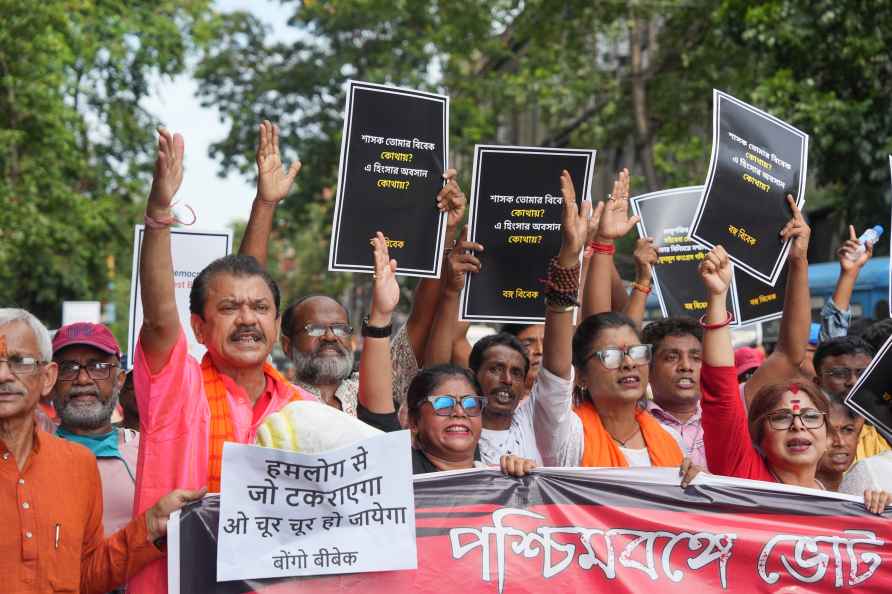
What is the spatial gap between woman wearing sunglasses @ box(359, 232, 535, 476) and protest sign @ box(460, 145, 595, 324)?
4.29ft

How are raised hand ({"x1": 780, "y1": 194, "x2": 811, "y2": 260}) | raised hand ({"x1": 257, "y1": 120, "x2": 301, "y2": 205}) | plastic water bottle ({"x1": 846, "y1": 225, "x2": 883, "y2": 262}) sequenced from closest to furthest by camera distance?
raised hand ({"x1": 257, "y1": 120, "x2": 301, "y2": 205})
raised hand ({"x1": 780, "y1": 194, "x2": 811, "y2": 260})
plastic water bottle ({"x1": 846, "y1": 225, "x2": 883, "y2": 262})

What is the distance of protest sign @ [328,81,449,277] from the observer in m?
5.89

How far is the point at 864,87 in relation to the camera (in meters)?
15.5

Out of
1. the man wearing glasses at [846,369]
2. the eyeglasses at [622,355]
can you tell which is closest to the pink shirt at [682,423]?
the eyeglasses at [622,355]

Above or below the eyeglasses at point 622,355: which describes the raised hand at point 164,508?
below

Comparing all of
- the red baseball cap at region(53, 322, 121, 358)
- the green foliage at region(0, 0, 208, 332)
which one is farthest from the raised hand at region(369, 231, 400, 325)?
the green foliage at region(0, 0, 208, 332)

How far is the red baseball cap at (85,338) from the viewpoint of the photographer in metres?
5.74

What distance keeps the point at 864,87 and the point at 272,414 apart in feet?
41.1

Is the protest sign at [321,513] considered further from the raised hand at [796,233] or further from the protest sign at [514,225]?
the raised hand at [796,233]

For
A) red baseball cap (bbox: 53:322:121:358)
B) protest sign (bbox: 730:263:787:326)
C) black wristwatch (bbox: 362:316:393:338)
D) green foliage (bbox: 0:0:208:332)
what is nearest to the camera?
black wristwatch (bbox: 362:316:393:338)

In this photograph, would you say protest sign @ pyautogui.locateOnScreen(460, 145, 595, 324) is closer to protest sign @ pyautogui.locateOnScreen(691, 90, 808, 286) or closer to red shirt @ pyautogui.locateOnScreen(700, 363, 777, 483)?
protest sign @ pyautogui.locateOnScreen(691, 90, 808, 286)

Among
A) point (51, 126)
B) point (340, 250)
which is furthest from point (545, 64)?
point (340, 250)

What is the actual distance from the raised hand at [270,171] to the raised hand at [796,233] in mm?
2079

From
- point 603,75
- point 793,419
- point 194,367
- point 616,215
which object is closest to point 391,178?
point 616,215
